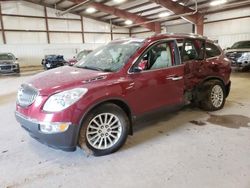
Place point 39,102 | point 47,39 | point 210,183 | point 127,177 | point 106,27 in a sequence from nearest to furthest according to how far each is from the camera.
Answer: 1. point 210,183
2. point 127,177
3. point 39,102
4. point 47,39
5. point 106,27

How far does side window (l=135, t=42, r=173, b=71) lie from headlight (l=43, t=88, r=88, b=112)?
99cm

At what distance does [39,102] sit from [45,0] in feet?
55.9

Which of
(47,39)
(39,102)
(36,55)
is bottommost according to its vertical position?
(39,102)

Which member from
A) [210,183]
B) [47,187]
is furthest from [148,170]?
→ [47,187]

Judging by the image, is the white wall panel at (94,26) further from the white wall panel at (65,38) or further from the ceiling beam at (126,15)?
the ceiling beam at (126,15)

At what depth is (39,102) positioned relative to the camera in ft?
8.33

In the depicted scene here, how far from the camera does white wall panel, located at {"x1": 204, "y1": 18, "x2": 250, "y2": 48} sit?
14.5 m

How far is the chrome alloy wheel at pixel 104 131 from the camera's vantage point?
274 centimetres

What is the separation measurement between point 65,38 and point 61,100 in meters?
18.2

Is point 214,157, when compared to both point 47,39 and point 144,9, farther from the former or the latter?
point 47,39

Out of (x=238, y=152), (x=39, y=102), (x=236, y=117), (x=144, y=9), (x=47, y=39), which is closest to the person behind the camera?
(x=39, y=102)

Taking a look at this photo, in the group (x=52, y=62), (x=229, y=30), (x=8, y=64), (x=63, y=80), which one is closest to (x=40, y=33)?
(x=52, y=62)

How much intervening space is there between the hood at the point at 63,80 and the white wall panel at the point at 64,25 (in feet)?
56.1

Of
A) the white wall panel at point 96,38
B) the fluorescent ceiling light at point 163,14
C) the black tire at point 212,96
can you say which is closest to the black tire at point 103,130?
the black tire at point 212,96
